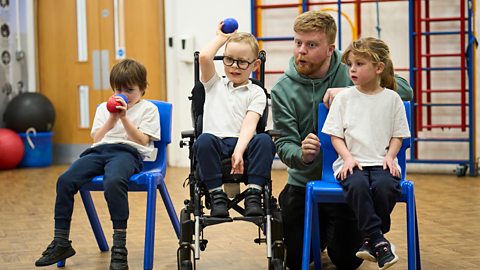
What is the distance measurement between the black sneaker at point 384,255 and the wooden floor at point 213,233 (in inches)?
29.5

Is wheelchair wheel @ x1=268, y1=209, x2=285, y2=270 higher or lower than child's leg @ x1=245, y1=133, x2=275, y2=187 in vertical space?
lower

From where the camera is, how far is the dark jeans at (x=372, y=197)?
116 inches

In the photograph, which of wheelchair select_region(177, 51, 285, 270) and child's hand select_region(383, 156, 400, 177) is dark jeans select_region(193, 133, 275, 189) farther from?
child's hand select_region(383, 156, 400, 177)

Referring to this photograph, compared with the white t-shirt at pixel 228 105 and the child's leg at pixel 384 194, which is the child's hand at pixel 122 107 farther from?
the child's leg at pixel 384 194

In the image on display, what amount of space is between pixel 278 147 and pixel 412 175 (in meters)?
4.13

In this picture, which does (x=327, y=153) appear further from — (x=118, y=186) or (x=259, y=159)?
(x=118, y=186)

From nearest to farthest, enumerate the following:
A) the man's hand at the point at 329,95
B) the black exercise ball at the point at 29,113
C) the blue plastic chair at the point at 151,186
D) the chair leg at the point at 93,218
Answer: the man's hand at the point at 329,95, the blue plastic chair at the point at 151,186, the chair leg at the point at 93,218, the black exercise ball at the point at 29,113

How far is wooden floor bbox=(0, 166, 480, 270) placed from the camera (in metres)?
3.80

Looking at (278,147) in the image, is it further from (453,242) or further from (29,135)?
(29,135)

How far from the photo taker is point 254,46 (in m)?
3.34

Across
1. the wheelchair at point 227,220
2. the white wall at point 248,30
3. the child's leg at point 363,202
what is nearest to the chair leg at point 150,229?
the wheelchair at point 227,220

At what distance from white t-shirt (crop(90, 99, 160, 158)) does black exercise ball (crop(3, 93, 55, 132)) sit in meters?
4.73


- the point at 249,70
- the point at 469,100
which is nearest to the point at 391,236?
the point at 249,70

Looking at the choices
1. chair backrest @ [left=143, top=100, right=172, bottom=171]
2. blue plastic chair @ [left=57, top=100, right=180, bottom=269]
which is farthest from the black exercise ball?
chair backrest @ [left=143, top=100, right=172, bottom=171]
